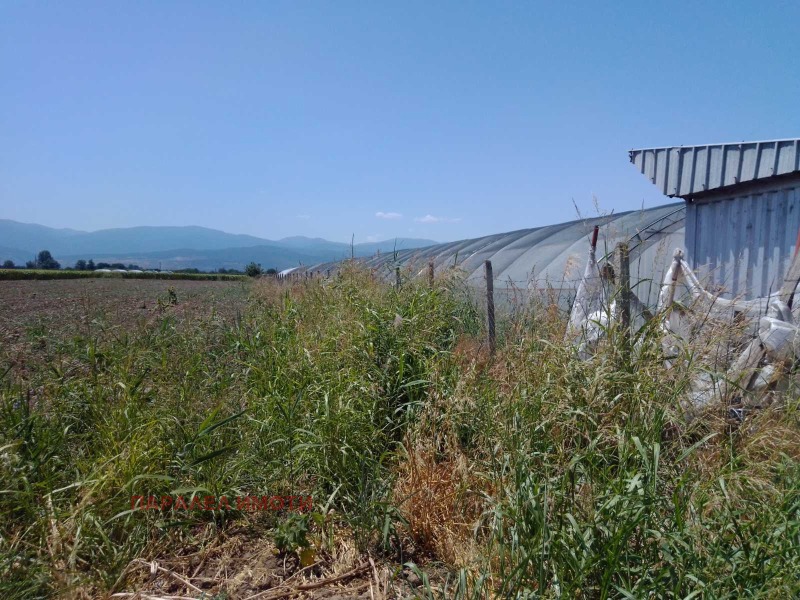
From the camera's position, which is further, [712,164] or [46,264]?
[46,264]

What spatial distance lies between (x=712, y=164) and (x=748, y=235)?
94cm

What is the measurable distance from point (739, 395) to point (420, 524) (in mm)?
1678

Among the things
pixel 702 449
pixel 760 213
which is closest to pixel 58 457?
pixel 702 449

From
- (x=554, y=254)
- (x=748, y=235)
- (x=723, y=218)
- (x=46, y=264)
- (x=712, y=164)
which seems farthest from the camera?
(x=46, y=264)

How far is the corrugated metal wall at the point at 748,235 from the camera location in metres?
5.69

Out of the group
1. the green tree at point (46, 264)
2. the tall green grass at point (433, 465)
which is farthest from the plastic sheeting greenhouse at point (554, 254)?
the green tree at point (46, 264)

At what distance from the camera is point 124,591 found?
7.78 ft

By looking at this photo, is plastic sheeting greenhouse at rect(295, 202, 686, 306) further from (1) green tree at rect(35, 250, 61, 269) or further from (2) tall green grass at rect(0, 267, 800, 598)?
(1) green tree at rect(35, 250, 61, 269)

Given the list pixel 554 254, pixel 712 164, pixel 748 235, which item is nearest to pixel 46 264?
pixel 554 254

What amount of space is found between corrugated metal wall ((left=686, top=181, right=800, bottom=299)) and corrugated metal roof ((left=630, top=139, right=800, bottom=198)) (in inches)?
9.8

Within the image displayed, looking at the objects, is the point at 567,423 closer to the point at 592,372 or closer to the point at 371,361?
the point at 592,372

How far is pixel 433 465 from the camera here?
2.89 meters

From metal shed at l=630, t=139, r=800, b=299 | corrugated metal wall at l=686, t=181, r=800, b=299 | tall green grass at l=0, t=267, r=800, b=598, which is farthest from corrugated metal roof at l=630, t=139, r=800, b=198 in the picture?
tall green grass at l=0, t=267, r=800, b=598

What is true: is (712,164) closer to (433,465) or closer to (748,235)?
(748,235)
